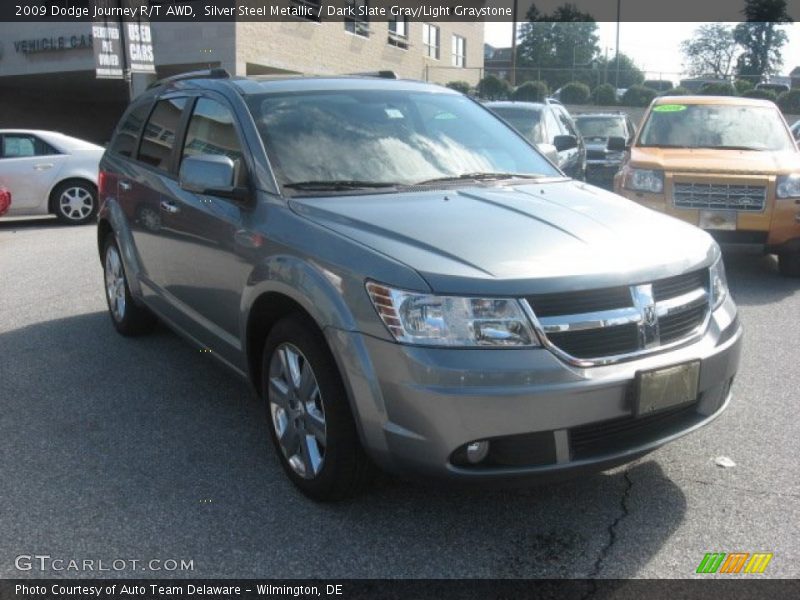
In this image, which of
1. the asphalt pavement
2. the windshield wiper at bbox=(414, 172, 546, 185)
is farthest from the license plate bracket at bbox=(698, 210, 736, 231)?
the windshield wiper at bbox=(414, 172, 546, 185)

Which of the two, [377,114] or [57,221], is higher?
[377,114]

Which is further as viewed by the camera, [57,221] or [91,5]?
[91,5]

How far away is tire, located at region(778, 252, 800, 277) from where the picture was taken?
7.84 m

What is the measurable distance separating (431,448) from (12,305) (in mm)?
5684

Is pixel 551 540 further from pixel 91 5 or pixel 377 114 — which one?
pixel 91 5

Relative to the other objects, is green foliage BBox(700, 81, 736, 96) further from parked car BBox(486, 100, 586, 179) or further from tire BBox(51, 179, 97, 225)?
tire BBox(51, 179, 97, 225)

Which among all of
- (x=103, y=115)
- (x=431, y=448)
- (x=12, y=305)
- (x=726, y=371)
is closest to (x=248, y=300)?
(x=431, y=448)

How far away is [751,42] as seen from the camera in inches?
2761

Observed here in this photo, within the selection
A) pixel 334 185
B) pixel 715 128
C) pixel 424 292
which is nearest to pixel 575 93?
pixel 715 128

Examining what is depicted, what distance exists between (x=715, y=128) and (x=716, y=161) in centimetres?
117

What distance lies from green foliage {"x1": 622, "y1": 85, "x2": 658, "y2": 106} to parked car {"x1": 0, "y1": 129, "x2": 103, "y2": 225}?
90.1 feet

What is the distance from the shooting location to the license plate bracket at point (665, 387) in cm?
297

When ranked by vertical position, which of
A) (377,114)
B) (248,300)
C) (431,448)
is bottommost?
(431,448)

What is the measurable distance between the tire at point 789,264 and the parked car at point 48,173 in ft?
32.6
